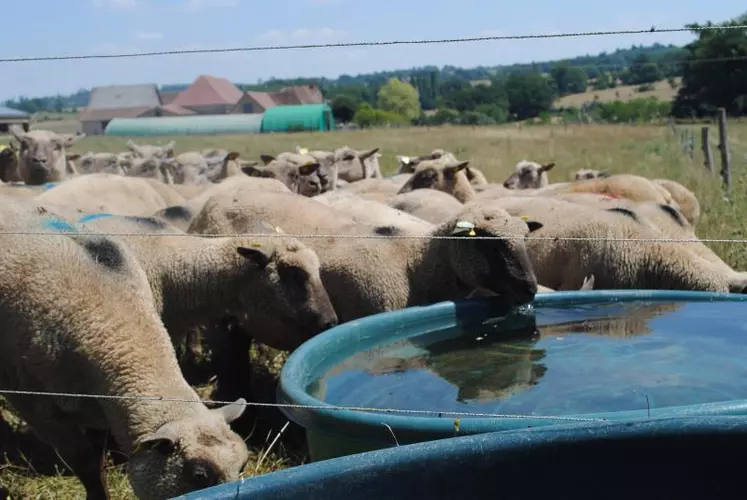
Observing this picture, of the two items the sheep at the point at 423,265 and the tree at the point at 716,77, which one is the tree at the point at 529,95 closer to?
the tree at the point at 716,77

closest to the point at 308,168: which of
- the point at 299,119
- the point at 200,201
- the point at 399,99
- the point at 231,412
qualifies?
the point at 200,201

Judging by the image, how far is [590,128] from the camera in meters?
40.0

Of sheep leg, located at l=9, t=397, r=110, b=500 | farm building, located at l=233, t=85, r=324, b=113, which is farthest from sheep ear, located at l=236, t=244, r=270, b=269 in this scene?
farm building, located at l=233, t=85, r=324, b=113

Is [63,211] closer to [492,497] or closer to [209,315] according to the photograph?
[209,315]

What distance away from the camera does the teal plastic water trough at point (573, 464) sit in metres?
2.29

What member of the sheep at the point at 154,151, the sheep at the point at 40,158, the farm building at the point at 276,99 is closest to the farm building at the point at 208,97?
the farm building at the point at 276,99

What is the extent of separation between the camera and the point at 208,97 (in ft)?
344

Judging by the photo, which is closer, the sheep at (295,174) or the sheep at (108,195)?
the sheep at (108,195)

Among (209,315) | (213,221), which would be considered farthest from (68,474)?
(213,221)

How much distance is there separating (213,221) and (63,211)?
1.35m

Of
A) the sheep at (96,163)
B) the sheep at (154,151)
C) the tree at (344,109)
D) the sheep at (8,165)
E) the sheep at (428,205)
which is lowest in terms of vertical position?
the tree at (344,109)

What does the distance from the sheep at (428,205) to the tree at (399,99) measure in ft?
293

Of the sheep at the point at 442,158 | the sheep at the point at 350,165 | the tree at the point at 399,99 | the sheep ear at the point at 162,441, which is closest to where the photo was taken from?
the sheep ear at the point at 162,441

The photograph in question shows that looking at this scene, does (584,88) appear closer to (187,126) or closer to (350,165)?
(187,126)
